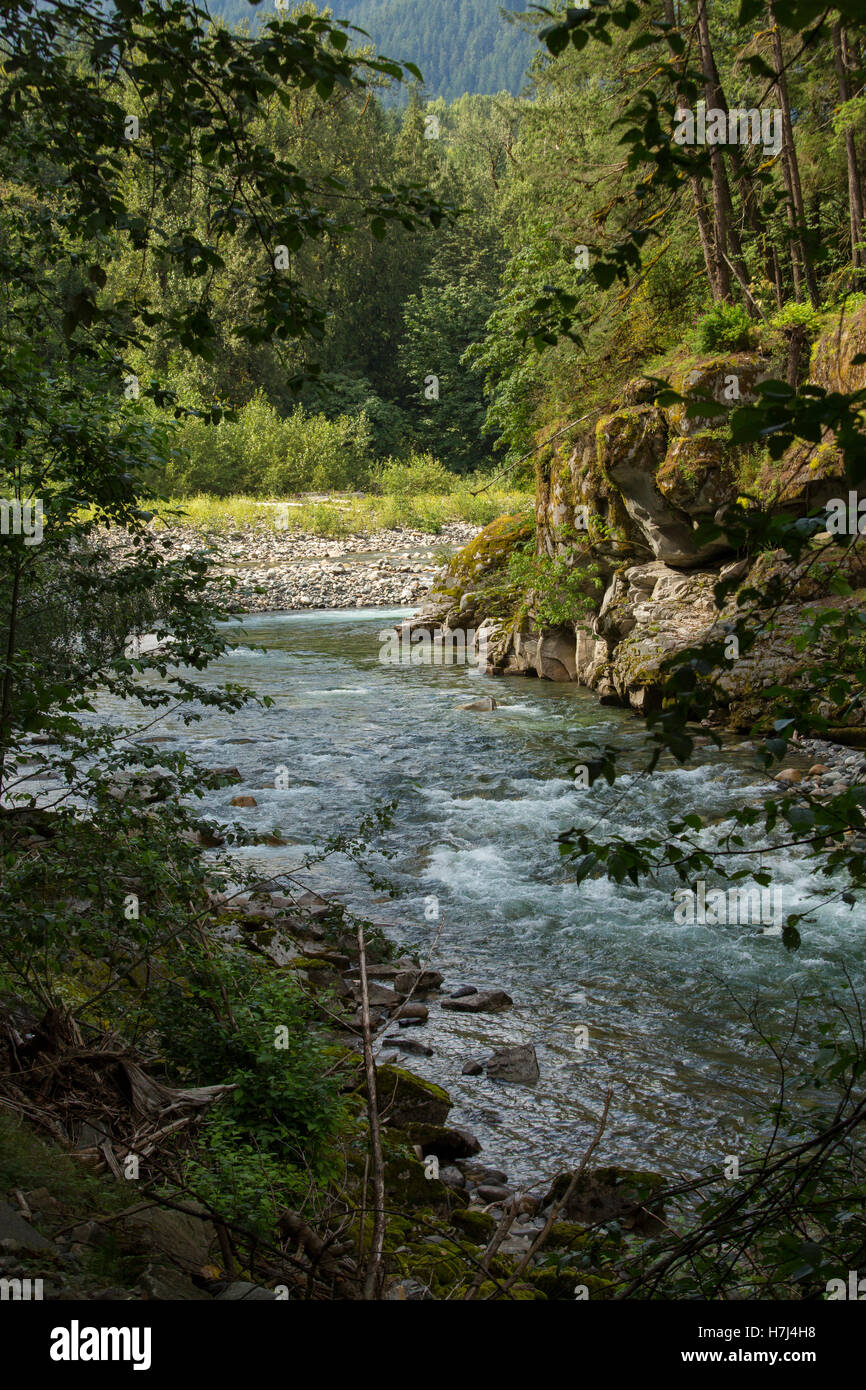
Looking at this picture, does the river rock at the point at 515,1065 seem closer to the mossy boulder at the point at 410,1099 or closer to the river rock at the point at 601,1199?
the mossy boulder at the point at 410,1099

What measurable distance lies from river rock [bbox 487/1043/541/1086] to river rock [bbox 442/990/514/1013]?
1.88 feet

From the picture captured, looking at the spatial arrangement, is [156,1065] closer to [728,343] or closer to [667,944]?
[667,944]

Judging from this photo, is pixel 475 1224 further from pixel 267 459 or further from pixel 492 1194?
pixel 267 459

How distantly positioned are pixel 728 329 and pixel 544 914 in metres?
9.13

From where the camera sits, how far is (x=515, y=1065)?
5.67 m

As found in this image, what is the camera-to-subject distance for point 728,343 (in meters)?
13.0

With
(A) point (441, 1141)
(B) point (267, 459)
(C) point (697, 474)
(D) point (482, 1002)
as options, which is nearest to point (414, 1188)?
(A) point (441, 1141)

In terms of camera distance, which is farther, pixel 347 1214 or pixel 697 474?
pixel 697 474

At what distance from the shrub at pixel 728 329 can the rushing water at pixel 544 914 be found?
5368 millimetres

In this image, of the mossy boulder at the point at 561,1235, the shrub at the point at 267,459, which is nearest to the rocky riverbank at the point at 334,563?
the shrub at the point at 267,459

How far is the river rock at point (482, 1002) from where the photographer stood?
21.0 feet

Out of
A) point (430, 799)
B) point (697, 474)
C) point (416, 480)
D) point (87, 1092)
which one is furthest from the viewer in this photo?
point (416, 480)

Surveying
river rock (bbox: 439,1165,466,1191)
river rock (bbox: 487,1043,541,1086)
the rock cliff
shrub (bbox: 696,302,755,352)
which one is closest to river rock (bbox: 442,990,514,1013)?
river rock (bbox: 487,1043,541,1086)
